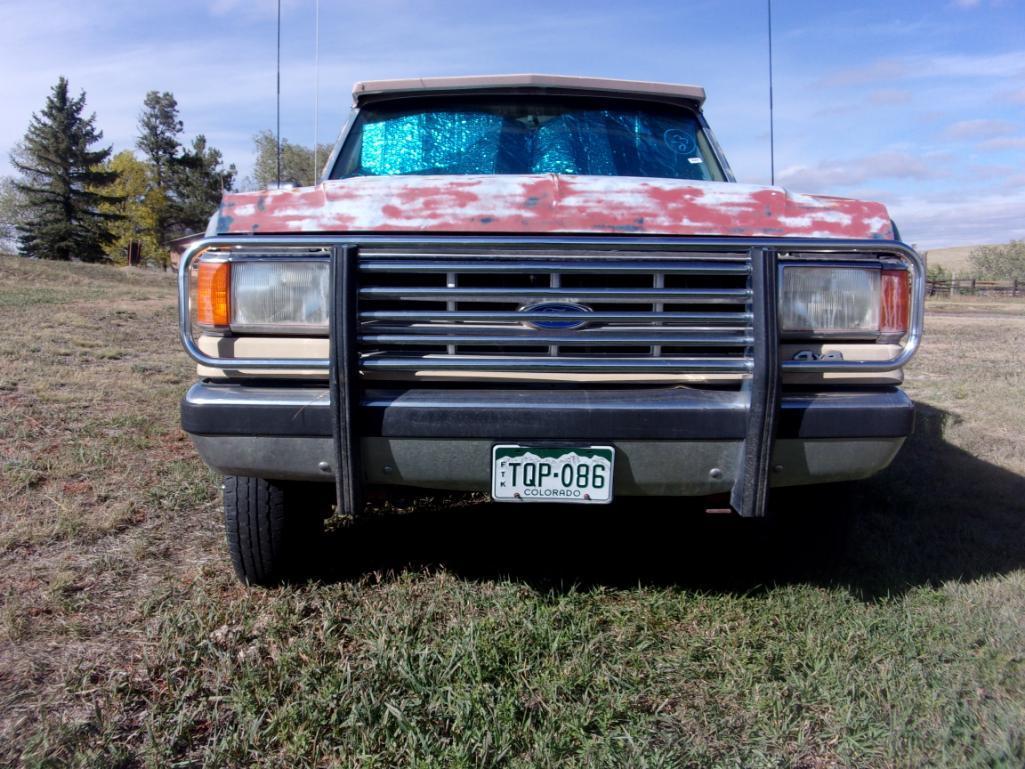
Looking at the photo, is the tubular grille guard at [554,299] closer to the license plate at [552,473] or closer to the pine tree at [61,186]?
the license plate at [552,473]

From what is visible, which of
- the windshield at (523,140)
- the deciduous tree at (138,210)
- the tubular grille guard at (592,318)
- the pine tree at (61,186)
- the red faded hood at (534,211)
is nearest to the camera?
the tubular grille guard at (592,318)

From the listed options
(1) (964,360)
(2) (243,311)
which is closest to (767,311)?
(2) (243,311)

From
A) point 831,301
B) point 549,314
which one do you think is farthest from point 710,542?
point 549,314

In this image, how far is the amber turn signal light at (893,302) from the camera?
251 cm

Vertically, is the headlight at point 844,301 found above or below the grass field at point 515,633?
above

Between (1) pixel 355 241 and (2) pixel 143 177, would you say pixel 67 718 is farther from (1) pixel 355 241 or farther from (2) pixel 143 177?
(2) pixel 143 177

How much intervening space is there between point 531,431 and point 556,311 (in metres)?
0.37

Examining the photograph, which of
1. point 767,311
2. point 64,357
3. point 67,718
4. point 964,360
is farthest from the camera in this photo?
point 964,360

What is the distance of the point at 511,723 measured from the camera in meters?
2.15

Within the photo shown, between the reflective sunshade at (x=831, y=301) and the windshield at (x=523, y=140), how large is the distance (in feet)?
4.89

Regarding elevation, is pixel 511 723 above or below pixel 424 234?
below

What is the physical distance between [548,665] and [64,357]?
674 cm

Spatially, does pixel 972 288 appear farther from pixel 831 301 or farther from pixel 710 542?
pixel 831 301

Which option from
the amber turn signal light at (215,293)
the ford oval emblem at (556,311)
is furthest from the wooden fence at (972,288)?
the amber turn signal light at (215,293)
